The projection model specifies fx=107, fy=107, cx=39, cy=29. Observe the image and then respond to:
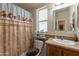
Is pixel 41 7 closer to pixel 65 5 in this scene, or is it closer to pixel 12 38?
pixel 65 5

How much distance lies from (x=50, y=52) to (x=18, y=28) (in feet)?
1.84

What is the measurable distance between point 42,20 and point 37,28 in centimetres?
14

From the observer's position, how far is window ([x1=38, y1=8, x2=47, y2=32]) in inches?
60.6

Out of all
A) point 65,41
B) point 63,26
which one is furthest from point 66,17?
point 65,41

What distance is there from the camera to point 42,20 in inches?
61.3

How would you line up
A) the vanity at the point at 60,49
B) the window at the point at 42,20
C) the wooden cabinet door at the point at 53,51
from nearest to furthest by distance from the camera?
1. the vanity at the point at 60,49
2. the wooden cabinet door at the point at 53,51
3. the window at the point at 42,20

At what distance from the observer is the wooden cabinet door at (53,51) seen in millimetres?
1422

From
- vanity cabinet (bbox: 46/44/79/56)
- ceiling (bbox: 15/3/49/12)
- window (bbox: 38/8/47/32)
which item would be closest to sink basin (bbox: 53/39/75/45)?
vanity cabinet (bbox: 46/44/79/56)

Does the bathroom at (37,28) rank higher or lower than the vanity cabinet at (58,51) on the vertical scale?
higher

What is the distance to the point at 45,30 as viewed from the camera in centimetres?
154

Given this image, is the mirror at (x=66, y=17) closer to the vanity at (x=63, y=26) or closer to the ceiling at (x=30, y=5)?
the vanity at (x=63, y=26)

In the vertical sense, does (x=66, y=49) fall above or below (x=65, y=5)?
below

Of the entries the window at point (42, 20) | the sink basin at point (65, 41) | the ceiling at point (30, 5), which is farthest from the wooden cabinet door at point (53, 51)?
the ceiling at point (30, 5)

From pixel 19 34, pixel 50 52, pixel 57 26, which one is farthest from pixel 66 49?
pixel 19 34
